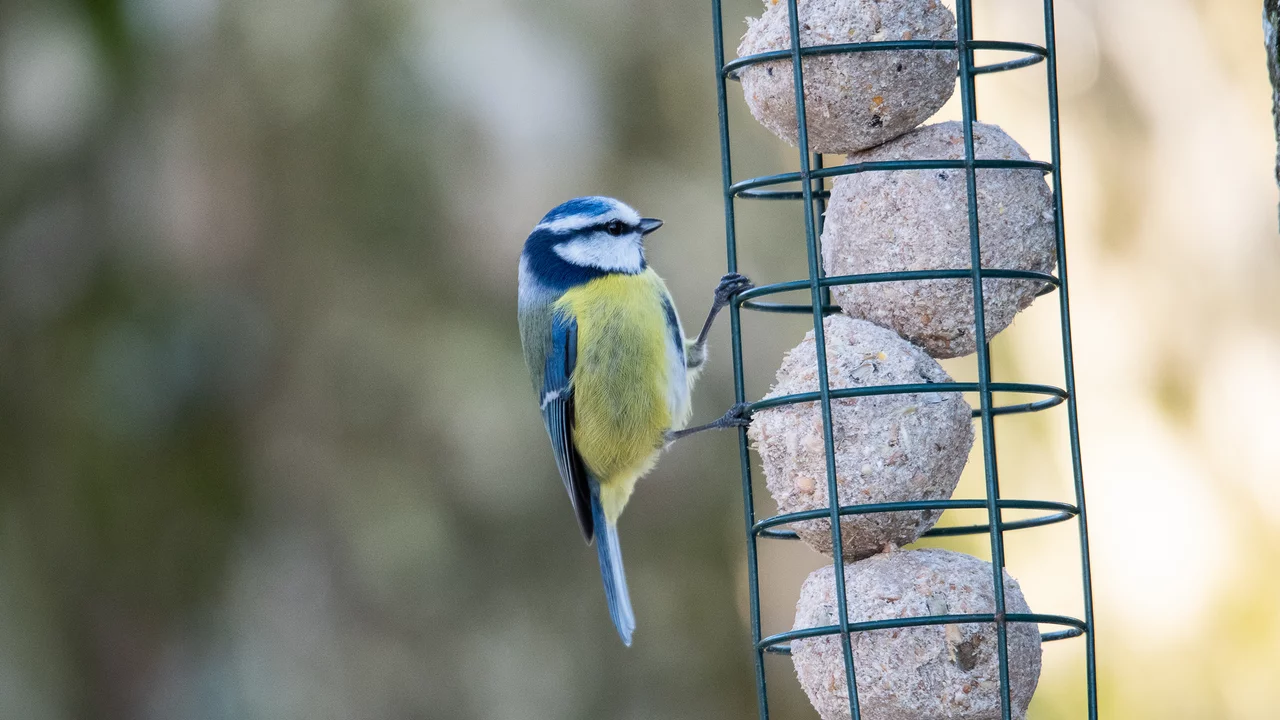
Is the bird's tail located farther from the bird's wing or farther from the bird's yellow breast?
the bird's yellow breast

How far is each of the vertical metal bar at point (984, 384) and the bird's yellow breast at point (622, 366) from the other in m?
1.20

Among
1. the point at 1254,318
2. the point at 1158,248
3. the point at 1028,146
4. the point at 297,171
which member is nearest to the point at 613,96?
the point at 297,171

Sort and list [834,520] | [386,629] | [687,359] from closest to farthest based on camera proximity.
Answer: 1. [834,520]
2. [687,359]
3. [386,629]

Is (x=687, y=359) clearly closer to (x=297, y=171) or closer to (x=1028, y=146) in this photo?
(x=1028, y=146)

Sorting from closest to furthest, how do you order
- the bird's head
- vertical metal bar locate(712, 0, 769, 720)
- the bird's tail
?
vertical metal bar locate(712, 0, 769, 720)
the bird's head
the bird's tail

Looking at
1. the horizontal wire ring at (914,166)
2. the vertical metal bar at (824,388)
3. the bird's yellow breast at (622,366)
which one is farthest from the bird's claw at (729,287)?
the vertical metal bar at (824,388)

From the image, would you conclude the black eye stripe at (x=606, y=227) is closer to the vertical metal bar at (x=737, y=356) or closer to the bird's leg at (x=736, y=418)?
the bird's leg at (x=736, y=418)

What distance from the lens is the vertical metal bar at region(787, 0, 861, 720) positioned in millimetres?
2275

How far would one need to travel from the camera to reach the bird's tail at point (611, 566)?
151 inches

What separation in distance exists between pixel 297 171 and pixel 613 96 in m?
1.10

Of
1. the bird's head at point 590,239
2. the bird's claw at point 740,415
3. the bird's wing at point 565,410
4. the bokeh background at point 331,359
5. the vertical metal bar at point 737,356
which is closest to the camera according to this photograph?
the vertical metal bar at point 737,356

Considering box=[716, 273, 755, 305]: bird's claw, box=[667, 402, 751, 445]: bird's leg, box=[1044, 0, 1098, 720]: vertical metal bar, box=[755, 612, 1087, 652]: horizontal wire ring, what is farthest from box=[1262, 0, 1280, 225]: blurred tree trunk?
box=[716, 273, 755, 305]: bird's claw

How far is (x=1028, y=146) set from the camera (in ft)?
13.3

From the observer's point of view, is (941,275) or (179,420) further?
(179,420)
